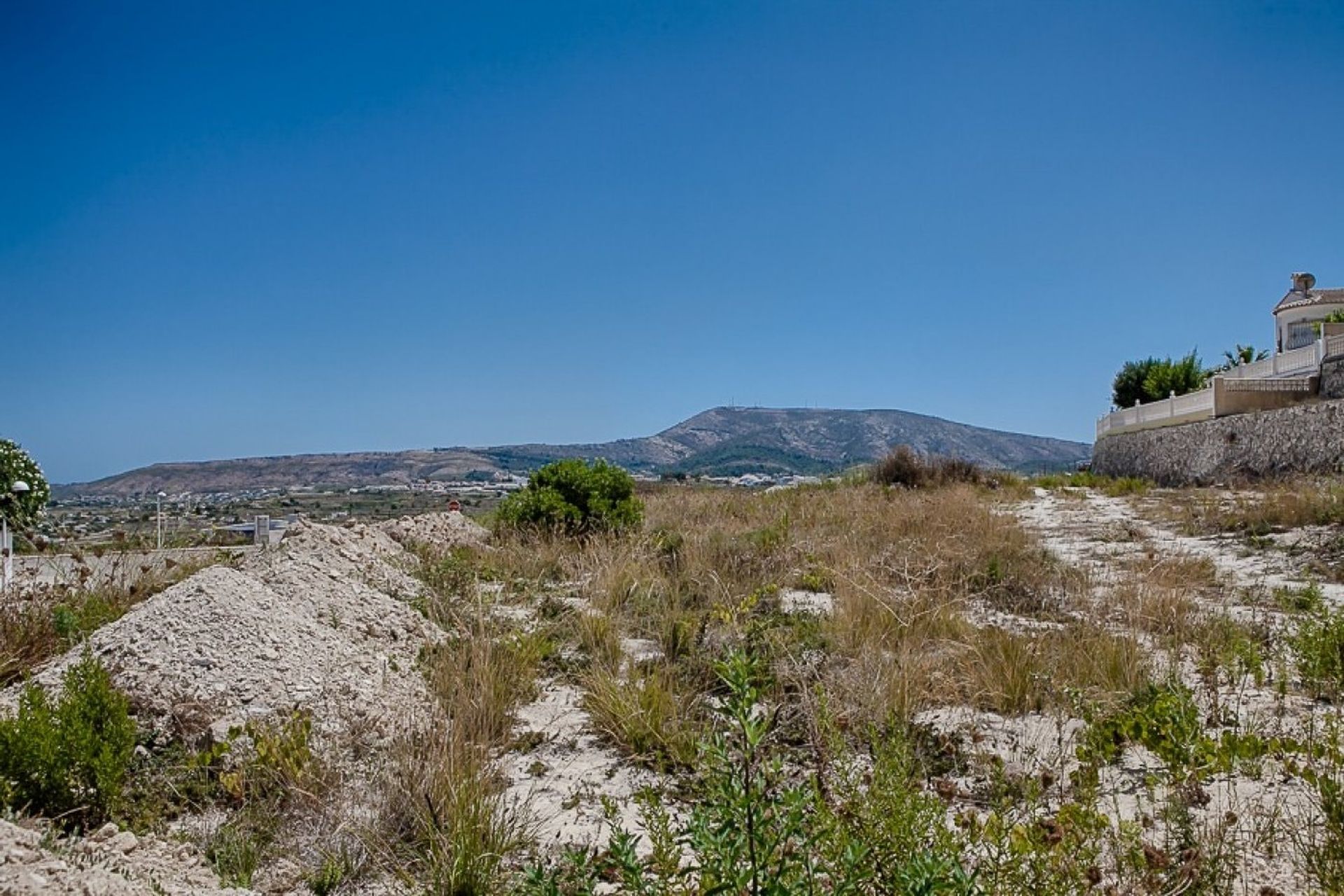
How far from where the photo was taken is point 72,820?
290 cm

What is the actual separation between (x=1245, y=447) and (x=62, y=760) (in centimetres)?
2227

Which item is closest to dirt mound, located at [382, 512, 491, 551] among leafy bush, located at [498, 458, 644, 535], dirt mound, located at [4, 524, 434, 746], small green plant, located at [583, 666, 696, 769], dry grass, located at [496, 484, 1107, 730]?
leafy bush, located at [498, 458, 644, 535]

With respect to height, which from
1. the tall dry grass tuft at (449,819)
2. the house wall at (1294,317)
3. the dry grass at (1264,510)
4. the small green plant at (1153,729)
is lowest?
the tall dry grass tuft at (449,819)

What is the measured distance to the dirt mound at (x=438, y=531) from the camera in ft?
28.6

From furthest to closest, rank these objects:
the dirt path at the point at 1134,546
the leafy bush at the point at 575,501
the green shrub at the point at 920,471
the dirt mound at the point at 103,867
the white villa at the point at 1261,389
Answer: the white villa at the point at 1261,389, the green shrub at the point at 920,471, the leafy bush at the point at 575,501, the dirt path at the point at 1134,546, the dirt mound at the point at 103,867

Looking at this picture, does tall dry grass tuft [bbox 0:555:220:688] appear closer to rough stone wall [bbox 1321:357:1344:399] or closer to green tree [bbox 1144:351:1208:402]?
rough stone wall [bbox 1321:357:1344:399]

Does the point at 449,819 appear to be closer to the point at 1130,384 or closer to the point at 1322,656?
the point at 1322,656

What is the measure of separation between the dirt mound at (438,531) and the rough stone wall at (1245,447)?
1594cm

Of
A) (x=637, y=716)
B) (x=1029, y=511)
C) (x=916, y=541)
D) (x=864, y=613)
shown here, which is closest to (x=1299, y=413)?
(x=1029, y=511)

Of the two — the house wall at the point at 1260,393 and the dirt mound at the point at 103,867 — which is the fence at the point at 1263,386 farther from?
the dirt mound at the point at 103,867

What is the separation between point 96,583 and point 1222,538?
12.4 m

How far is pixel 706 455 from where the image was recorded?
112625 mm

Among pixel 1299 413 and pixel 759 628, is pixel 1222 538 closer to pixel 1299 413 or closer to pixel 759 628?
pixel 759 628

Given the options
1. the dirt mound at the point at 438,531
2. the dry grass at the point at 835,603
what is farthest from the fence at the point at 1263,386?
the dirt mound at the point at 438,531
